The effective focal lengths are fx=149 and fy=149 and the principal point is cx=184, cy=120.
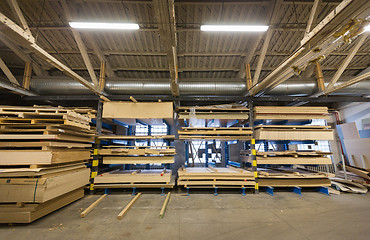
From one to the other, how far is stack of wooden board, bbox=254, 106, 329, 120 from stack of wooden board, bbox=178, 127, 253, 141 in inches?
38.4

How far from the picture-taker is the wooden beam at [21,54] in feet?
19.8

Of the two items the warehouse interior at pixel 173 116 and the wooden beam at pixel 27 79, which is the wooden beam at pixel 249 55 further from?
the wooden beam at pixel 27 79

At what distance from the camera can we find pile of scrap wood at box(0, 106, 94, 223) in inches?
143

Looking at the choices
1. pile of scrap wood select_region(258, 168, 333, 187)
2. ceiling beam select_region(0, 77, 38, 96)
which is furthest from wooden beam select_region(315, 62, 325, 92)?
ceiling beam select_region(0, 77, 38, 96)

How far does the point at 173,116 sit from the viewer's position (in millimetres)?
6504

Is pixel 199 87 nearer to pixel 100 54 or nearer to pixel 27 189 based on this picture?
pixel 100 54

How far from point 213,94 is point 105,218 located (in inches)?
232

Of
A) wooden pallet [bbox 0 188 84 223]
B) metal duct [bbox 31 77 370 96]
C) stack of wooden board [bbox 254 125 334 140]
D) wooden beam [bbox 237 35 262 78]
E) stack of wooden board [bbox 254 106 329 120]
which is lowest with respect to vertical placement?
wooden pallet [bbox 0 188 84 223]

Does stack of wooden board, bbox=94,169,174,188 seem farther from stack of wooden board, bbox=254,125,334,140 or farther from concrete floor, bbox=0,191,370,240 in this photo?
stack of wooden board, bbox=254,125,334,140

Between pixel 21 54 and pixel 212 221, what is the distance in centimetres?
1001

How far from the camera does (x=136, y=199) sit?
5.28m

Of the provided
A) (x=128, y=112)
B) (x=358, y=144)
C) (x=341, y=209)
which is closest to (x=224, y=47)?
(x=128, y=112)

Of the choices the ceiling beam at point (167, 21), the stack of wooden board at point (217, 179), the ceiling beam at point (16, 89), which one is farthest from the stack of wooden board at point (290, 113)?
the ceiling beam at point (16, 89)

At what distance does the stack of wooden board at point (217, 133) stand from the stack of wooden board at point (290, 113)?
0.97 m
